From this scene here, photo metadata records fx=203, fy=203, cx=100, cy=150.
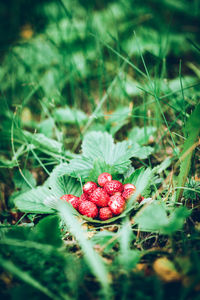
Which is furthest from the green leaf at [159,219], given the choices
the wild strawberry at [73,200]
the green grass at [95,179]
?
the wild strawberry at [73,200]

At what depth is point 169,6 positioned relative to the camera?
2590 mm

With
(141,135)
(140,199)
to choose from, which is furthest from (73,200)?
(141,135)

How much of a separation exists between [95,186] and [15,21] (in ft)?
9.52

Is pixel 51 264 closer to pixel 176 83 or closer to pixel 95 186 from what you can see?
pixel 95 186

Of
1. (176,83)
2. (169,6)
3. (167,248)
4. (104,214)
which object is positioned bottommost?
(167,248)

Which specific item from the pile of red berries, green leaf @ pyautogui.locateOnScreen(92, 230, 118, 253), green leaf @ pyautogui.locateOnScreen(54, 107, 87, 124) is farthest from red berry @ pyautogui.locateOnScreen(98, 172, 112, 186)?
green leaf @ pyautogui.locateOnScreen(54, 107, 87, 124)

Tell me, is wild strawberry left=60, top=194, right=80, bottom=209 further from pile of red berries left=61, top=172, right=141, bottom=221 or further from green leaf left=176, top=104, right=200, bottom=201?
green leaf left=176, top=104, right=200, bottom=201

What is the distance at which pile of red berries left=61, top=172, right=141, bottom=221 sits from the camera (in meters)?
0.94

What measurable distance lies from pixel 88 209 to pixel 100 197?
0.08 meters

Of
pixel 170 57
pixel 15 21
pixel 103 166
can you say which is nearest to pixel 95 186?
→ pixel 103 166

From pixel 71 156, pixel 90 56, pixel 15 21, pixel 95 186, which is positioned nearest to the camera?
pixel 95 186

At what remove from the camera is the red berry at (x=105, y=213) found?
0.95 metres

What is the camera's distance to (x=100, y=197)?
977 mm

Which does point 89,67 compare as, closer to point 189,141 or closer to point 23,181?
point 23,181
